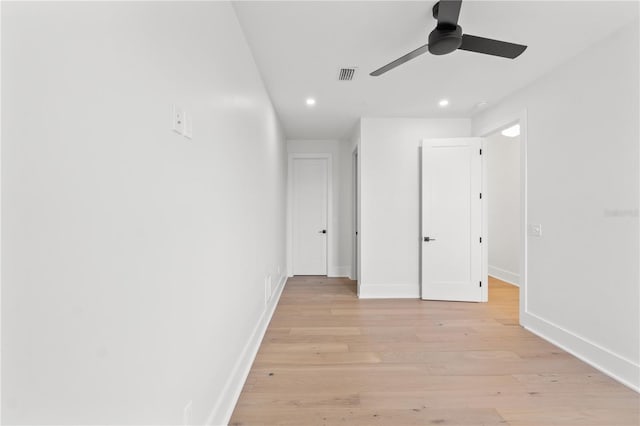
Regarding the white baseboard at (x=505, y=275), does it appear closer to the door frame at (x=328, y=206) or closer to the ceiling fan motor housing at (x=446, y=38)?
the door frame at (x=328, y=206)

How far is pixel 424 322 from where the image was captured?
10.2 ft

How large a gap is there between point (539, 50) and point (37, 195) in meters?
3.24

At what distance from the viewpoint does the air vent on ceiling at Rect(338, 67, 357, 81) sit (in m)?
2.62

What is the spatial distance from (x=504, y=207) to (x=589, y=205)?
307cm

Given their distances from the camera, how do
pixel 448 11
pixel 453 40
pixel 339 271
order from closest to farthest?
pixel 448 11 < pixel 453 40 < pixel 339 271

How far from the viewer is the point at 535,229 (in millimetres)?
2840

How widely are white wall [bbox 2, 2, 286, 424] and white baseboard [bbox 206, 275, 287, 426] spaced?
0.04 m

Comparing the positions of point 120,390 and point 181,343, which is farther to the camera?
point 181,343

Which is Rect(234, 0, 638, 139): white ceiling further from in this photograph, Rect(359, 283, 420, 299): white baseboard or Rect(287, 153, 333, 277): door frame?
Rect(359, 283, 420, 299): white baseboard

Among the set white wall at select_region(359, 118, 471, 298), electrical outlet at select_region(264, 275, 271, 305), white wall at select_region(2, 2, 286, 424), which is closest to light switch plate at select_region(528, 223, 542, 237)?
white wall at select_region(359, 118, 471, 298)

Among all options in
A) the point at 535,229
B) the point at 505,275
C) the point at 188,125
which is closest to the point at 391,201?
the point at 535,229

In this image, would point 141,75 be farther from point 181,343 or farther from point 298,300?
point 298,300

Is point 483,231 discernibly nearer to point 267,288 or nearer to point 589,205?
point 589,205

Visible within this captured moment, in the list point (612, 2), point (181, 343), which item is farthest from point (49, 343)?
point (612, 2)
